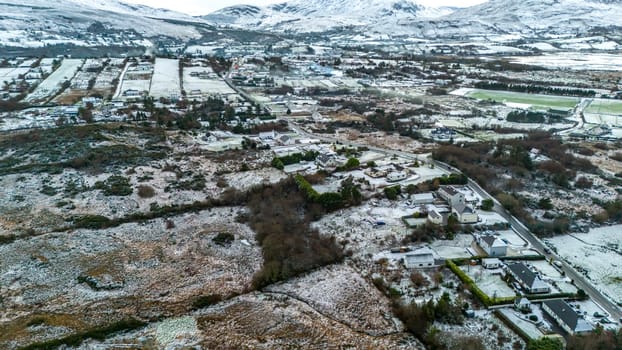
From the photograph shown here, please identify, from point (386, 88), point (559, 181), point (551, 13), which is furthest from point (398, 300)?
point (551, 13)

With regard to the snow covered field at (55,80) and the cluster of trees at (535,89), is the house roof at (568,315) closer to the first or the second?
the cluster of trees at (535,89)

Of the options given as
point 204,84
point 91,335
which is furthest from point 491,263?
point 204,84

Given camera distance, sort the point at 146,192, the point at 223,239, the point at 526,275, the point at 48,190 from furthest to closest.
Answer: the point at 48,190, the point at 146,192, the point at 223,239, the point at 526,275

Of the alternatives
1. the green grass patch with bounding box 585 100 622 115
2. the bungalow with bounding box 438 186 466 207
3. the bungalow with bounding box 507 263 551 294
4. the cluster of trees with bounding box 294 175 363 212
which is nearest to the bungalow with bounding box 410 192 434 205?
the bungalow with bounding box 438 186 466 207

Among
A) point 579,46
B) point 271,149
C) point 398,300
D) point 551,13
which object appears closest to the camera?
point 398,300

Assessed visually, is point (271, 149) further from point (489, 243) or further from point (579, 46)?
point (579, 46)

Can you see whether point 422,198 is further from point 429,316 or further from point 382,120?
point 382,120

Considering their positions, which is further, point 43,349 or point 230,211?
point 230,211
